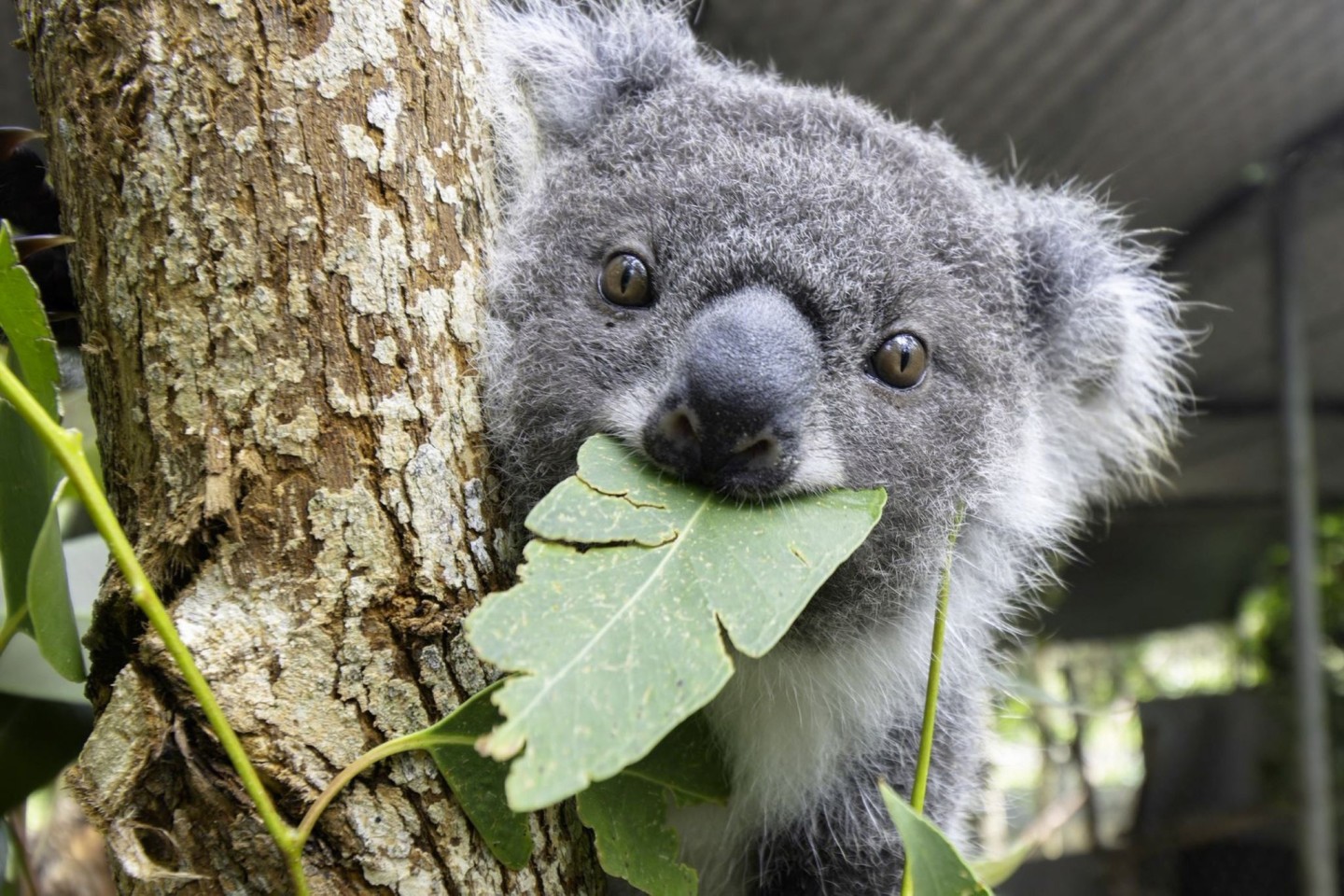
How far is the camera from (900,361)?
4.89 feet

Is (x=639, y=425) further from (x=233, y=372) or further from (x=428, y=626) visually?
(x=233, y=372)

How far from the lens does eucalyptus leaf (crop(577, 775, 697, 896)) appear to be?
1150 millimetres

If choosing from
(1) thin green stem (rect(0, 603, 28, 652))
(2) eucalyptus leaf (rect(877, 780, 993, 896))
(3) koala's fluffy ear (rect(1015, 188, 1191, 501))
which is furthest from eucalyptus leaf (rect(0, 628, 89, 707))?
(3) koala's fluffy ear (rect(1015, 188, 1191, 501))

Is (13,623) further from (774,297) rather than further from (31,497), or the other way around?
(774,297)

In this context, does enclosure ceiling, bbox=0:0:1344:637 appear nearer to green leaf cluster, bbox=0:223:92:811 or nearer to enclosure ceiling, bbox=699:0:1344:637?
enclosure ceiling, bbox=699:0:1344:637

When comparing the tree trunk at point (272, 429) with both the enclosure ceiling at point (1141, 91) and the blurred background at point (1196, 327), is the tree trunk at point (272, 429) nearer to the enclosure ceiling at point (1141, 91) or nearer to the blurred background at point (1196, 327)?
the blurred background at point (1196, 327)

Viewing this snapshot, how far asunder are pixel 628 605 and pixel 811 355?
48 cm

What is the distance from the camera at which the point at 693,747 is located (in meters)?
1.27

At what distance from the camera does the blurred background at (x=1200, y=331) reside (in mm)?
3408

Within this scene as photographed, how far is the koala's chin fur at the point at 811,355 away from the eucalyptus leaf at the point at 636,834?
314 millimetres

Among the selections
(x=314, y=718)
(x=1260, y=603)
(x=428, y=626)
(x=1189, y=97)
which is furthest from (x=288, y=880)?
(x=1260, y=603)

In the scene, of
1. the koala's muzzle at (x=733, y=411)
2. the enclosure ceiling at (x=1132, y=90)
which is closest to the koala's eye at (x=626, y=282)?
the koala's muzzle at (x=733, y=411)

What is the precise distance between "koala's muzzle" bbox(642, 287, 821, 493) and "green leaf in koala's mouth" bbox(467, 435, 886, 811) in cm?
3

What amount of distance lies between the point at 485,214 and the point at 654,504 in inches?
19.0
